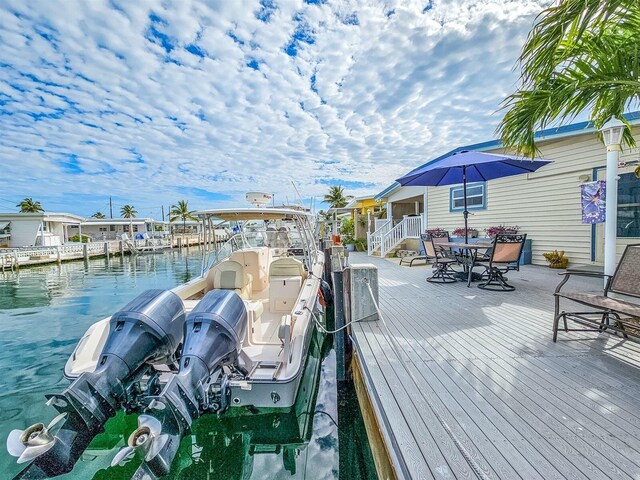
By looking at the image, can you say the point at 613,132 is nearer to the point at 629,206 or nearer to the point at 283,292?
the point at 629,206

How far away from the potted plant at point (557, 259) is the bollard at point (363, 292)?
6.37 metres

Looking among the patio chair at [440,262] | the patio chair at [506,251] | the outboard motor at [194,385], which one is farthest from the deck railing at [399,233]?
the outboard motor at [194,385]

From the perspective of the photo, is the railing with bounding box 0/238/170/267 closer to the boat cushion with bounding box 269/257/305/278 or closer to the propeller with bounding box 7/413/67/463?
the boat cushion with bounding box 269/257/305/278

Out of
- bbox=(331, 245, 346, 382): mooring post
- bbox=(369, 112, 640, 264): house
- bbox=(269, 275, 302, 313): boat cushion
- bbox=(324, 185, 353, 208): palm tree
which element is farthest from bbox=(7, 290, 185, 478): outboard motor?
bbox=(324, 185, 353, 208): palm tree

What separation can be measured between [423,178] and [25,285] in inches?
670

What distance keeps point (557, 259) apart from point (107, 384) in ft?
30.4

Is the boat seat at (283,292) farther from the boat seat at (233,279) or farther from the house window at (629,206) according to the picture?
the house window at (629,206)

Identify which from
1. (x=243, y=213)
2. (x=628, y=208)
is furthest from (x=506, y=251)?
(x=243, y=213)

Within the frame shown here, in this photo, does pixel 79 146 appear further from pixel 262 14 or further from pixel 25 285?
pixel 262 14

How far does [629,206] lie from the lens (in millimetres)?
6484

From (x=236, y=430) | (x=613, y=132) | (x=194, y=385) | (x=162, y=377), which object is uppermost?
(x=613, y=132)

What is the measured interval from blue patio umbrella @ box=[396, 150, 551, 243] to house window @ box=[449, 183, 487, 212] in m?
3.15

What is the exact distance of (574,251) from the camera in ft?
24.7

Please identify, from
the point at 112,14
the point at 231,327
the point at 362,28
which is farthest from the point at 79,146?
the point at 231,327
